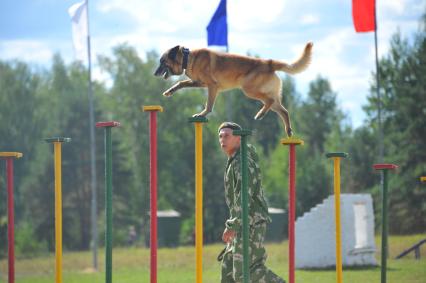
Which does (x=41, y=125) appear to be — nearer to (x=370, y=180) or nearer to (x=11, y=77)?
(x=11, y=77)

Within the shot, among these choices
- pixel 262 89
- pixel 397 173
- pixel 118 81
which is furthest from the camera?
pixel 118 81

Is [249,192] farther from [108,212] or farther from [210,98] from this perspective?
[108,212]

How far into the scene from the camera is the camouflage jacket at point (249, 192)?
7.14 metres

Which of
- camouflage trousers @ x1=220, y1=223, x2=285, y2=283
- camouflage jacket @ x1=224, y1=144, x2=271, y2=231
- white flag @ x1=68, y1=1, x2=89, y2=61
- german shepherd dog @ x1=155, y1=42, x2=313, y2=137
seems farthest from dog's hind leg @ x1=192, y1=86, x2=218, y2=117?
white flag @ x1=68, y1=1, x2=89, y2=61

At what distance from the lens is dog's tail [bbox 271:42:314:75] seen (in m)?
7.33

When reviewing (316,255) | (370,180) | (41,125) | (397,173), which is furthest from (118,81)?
(316,255)

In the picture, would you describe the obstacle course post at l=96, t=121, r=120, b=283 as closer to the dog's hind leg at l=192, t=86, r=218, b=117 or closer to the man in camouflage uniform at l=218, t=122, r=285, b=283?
the dog's hind leg at l=192, t=86, r=218, b=117

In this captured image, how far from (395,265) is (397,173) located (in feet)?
76.3

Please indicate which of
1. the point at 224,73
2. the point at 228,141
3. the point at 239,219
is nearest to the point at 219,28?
the point at 228,141

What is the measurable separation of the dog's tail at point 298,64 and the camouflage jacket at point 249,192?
2.46 feet

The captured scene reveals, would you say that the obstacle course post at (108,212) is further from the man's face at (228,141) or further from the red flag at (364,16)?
the red flag at (364,16)

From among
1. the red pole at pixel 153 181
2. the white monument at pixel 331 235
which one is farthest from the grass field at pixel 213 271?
the red pole at pixel 153 181

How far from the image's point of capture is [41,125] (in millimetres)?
53906

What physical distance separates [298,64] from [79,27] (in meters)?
20.5
